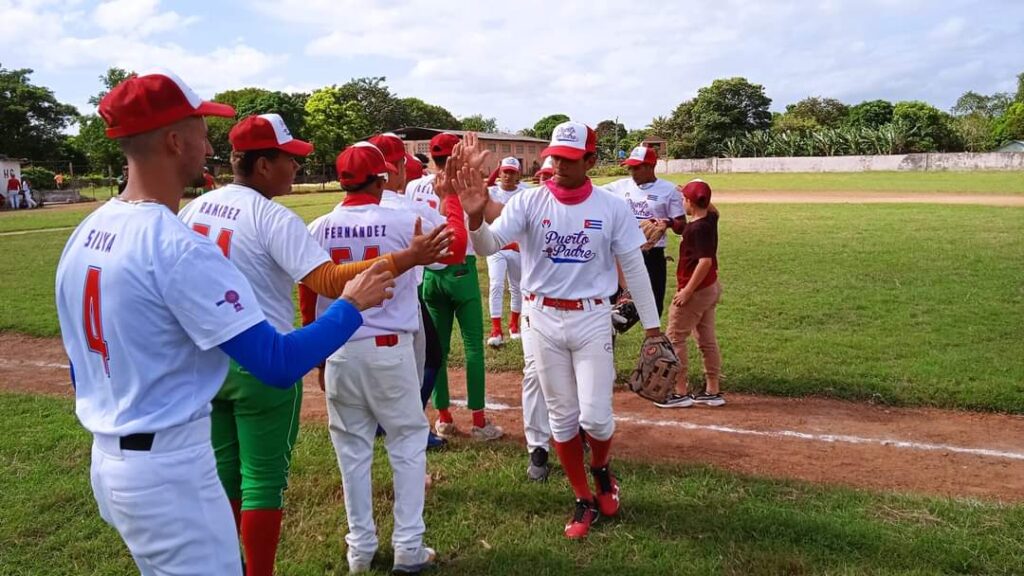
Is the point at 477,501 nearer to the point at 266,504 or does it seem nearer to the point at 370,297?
the point at 266,504

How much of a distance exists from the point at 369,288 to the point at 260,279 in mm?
1023

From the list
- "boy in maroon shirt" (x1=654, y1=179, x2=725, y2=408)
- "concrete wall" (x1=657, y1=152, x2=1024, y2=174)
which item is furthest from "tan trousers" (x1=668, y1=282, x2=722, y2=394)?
"concrete wall" (x1=657, y1=152, x2=1024, y2=174)

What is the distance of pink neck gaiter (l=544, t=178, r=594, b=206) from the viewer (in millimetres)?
4441

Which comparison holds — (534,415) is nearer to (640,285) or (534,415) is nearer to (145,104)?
(640,285)

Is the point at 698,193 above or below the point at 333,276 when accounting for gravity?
above

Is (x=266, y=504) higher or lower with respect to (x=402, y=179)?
lower

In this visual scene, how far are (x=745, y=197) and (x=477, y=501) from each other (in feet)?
99.4

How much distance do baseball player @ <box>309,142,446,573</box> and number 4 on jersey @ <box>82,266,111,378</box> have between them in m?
1.73

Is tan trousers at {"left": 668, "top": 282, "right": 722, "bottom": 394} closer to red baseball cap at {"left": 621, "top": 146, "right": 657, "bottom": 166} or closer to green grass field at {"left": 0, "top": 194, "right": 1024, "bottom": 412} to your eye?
green grass field at {"left": 0, "top": 194, "right": 1024, "bottom": 412}

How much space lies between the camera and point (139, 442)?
6.56 ft

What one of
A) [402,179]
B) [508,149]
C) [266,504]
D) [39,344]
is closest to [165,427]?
[266,504]

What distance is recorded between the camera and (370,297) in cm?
240

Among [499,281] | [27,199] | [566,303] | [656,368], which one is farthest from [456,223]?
[27,199]

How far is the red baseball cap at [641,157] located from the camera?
6887 mm
